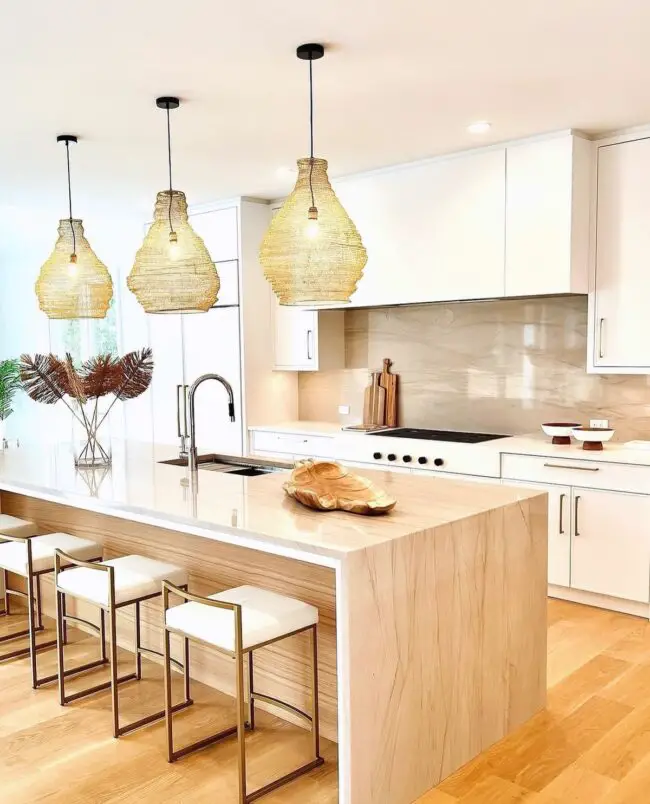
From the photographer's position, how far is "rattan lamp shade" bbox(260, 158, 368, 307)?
281cm

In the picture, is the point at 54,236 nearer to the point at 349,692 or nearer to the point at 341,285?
the point at 341,285

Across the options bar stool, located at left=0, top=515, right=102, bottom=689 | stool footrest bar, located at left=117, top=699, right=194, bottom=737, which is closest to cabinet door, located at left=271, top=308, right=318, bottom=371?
bar stool, located at left=0, top=515, right=102, bottom=689

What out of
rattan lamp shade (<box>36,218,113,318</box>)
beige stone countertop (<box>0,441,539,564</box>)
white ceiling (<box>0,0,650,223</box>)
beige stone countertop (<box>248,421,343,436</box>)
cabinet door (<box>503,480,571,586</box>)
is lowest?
cabinet door (<box>503,480,571,586</box>)

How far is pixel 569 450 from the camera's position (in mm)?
4168

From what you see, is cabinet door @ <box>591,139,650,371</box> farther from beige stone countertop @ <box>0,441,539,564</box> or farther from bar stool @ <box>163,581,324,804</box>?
bar stool @ <box>163,581,324,804</box>

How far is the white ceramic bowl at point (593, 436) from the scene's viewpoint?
4.11m

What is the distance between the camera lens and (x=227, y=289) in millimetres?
5785

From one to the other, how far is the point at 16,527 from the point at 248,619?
186 cm

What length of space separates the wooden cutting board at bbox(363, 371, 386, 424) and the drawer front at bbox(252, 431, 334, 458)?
0.52 m

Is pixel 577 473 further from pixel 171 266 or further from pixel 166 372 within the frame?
pixel 166 372

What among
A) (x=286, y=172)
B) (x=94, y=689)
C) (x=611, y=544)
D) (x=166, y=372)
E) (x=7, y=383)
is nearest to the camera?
(x=94, y=689)

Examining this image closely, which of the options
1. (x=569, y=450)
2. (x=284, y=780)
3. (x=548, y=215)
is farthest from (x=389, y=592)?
(x=548, y=215)

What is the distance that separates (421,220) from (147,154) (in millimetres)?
1651

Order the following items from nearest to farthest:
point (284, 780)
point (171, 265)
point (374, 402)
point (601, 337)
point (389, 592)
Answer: point (389, 592) → point (284, 780) → point (171, 265) → point (601, 337) → point (374, 402)
